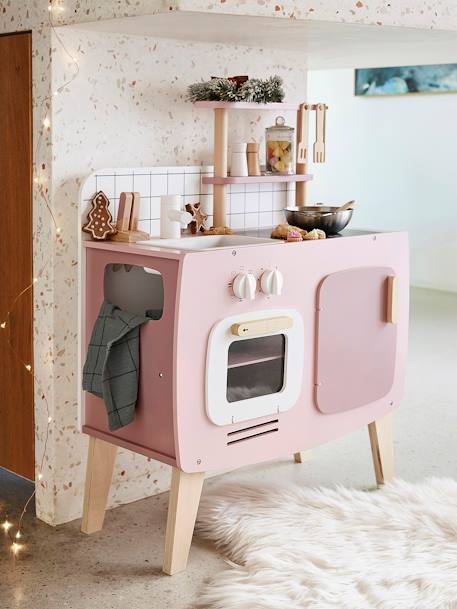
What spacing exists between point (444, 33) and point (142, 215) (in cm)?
111

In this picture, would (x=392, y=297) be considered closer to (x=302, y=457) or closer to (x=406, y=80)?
(x=302, y=457)

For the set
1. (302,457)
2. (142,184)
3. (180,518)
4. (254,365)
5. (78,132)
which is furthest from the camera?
(302,457)

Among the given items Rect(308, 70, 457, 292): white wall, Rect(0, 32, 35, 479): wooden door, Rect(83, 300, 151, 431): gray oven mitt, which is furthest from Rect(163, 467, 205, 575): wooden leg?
Rect(308, 70, 457, 292): white wall

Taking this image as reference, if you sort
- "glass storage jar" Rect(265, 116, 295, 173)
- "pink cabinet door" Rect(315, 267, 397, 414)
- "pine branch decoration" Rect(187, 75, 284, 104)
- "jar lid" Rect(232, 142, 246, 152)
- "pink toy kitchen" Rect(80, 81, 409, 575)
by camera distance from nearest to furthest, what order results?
1. "pink toy kitchen" Rect(80, 81, 409, 575)
2. "pink cabinet door" Rect(315, 267, 397, 414)
3. "pine branch decoration" Rect(187, 75, 284, 104)
4. "jar lid" Rect(232, 142, 246, 152)
5. "glass storage jar" Rect(265, 116, 295, 173)

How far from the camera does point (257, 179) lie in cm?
304

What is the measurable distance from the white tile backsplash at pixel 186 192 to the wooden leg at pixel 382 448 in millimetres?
799

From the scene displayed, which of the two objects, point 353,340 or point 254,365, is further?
point 353,340

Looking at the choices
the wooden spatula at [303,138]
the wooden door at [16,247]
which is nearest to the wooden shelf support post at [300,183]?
the wooden spatula at [303,138]

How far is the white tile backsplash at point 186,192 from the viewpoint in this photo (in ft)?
9.05

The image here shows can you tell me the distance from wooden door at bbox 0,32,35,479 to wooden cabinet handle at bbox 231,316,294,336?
722 millimetres

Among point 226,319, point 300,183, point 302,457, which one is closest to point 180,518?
point 226,319

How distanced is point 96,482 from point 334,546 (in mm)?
711

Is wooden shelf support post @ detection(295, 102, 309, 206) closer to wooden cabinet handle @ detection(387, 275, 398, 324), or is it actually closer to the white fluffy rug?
wooden cabinet handle @ detection(387, 275, 398, 324)

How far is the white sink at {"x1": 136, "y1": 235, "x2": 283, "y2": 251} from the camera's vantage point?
2.69 m
